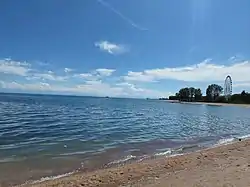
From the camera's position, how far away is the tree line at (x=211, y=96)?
414 ft

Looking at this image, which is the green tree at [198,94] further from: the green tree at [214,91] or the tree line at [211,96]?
the green tree at [214,91]

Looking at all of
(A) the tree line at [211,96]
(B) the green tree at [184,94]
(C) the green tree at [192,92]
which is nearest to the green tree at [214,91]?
(A) the tree line at [211,96]

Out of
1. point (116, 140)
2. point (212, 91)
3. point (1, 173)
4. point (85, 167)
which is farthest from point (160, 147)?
point (212, 91)

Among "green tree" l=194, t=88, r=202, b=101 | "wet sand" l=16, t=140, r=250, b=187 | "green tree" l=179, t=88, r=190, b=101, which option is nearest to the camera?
"wet sand" l=16, t=140, r=250, b=187

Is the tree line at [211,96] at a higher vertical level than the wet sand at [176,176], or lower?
higher

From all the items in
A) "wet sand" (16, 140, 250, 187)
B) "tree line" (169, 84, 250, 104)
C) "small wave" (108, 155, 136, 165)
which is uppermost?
"tree line" (169, 84, 250, 104)

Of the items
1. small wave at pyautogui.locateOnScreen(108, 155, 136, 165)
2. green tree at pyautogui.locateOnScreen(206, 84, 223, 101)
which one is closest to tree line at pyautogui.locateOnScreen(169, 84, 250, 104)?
green tree at pyautogui.locateOnScreen(206, 84, 223, 101)

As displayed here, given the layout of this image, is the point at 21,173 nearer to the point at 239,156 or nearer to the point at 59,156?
the point at 59,156

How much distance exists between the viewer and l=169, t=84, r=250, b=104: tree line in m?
126

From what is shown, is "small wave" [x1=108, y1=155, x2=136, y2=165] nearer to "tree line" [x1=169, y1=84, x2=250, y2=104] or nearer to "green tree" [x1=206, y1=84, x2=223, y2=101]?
→ "tree line" [x1=169, y1=84, x2=250, y2=104]

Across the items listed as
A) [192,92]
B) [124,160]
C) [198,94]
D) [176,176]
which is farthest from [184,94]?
[176,176]

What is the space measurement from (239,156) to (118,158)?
17.4ft

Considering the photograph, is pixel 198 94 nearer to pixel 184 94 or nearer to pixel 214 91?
pixel 184 94

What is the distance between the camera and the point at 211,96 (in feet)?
489
